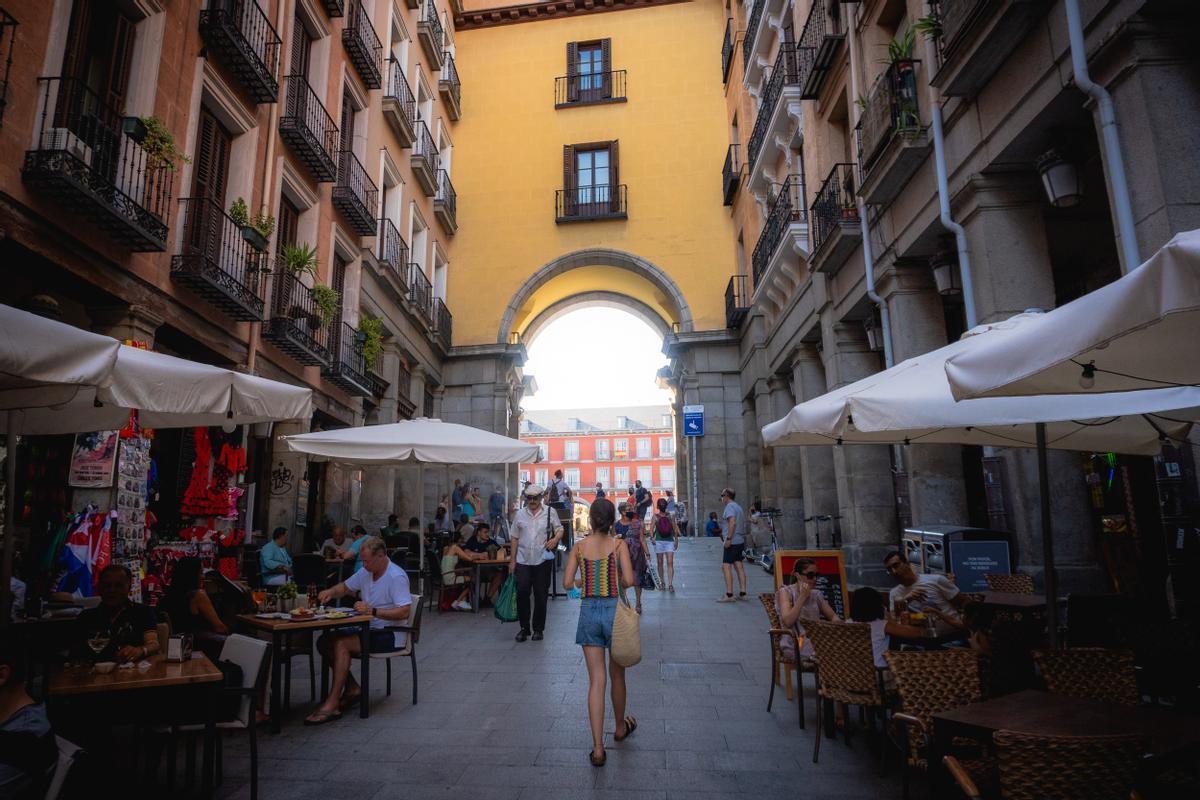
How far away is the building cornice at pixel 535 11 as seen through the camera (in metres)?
24.9

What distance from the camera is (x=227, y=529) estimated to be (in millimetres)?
10125

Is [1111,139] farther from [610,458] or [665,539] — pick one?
[610,458]

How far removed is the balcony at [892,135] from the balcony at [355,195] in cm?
994

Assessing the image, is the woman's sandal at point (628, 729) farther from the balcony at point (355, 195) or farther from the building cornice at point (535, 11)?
the building cornice at point (535, 11)

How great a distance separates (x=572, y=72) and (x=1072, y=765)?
2606 centimetres

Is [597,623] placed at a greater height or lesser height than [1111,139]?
lesser

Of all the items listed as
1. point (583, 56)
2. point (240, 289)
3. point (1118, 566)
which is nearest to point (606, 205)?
point (583, 56)

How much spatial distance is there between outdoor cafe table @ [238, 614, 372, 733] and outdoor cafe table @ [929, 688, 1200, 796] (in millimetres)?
4008

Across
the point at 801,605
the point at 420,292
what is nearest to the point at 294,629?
the point at 801,605

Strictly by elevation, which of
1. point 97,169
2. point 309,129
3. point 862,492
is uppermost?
point 309,129

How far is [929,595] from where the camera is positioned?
17.1ft

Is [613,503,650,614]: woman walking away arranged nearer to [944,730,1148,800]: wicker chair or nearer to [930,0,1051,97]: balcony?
[930,0,1051,97]: balcony

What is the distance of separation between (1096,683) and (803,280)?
12.1 metres

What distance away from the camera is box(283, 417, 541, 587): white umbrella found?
8.89 meters
